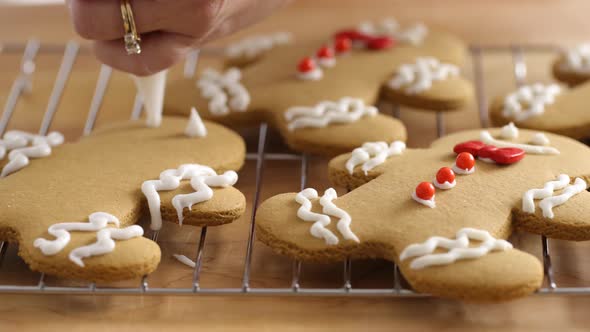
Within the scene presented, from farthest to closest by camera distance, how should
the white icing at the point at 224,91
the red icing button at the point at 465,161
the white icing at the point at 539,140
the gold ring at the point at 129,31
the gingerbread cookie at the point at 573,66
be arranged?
the gingerbread cookie at the point at 573,66 < the white icing at the point at 224,91 < the white icing at the point at 539,140 < the red icing button at the point at 465,161 < the gold ring at the point at 129,31

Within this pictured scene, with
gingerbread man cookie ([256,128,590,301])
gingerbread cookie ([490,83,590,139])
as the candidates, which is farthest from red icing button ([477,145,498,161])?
gingerbread cookie ([490,83,590,139])

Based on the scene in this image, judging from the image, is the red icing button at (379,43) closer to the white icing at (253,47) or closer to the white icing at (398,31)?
the white icing at (398,31)

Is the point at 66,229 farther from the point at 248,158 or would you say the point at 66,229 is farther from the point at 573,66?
the point at 573,66

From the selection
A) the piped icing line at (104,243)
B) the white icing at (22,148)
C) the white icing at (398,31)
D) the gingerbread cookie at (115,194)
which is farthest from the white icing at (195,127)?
the white icing at (398,31)

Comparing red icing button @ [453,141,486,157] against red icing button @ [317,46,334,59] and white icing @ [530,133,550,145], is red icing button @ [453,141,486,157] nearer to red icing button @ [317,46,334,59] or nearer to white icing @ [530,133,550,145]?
white icing @ [530,133,550,145]

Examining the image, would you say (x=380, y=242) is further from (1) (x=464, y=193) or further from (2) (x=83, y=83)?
(2) (x=83, y=83)

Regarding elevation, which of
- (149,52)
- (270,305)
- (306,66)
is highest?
(149,52)

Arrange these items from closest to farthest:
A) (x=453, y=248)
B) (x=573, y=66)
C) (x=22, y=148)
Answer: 1. (x=453, y=248)
2. (x=22, y=148)
3. (x=573, y=66)

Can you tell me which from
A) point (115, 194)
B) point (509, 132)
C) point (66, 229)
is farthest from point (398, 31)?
point (66, 229)
